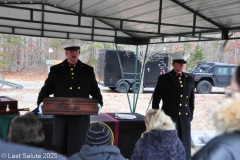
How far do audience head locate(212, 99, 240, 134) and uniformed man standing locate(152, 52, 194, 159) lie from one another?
254 cm

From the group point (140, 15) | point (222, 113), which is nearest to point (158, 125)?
point (222, 113)

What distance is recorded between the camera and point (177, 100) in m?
3.45

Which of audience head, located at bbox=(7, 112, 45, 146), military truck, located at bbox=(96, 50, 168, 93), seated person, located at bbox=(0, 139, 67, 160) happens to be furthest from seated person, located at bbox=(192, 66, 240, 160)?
military truck, located at bbox=(96, 50, 168, 93)

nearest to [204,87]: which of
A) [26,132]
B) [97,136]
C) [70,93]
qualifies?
[70,93]

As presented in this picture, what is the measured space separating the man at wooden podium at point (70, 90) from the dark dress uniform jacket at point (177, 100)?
2.95ft

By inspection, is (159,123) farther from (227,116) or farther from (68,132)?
(227,116)

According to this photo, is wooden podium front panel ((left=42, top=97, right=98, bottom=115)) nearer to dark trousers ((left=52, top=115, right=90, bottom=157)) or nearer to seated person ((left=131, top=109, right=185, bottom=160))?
dark trousers ((left=52, top=115, right=90, bottom=157))

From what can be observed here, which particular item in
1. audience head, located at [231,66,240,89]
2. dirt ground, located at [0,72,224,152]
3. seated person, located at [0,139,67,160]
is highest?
audience head, located at [231,66,240,89]

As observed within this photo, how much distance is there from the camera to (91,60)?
59.2 feet

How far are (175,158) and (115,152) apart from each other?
74 cm

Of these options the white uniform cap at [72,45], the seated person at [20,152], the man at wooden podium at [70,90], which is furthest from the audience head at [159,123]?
the seated person at [20,152]

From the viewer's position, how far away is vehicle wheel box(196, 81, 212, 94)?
1369 centimetres

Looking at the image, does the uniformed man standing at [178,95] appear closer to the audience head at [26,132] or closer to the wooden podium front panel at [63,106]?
the wooden podium front panel at [63,106]

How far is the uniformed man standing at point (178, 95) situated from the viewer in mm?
3445
